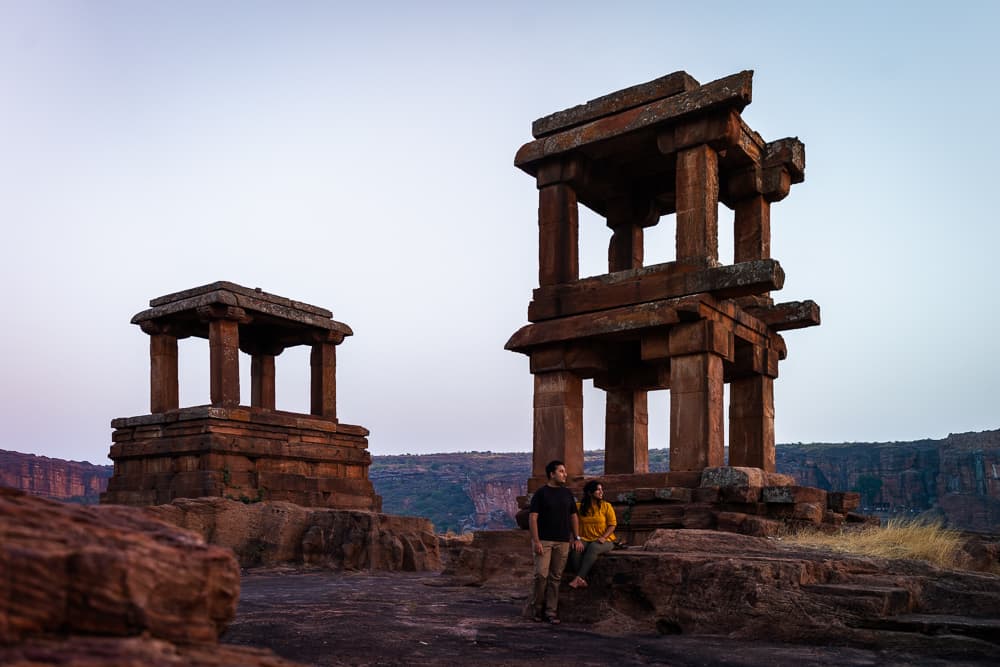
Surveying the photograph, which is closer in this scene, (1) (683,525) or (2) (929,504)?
(1) (683,525)

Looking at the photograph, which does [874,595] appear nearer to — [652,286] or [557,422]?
[652,286]

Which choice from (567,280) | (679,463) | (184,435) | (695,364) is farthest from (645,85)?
(184,435)

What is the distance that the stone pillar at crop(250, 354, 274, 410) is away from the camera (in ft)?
72.6

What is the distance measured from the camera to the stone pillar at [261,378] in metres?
22.1

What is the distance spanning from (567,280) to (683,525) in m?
4.52

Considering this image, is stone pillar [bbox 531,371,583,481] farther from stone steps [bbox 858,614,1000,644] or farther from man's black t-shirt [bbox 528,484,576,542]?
stone steps [bbox 858,614,1000,644]

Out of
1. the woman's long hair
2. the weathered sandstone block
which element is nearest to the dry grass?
the woman's long hair

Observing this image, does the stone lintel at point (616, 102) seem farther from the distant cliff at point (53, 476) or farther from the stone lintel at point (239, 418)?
the distant cliff at point (53, 476)

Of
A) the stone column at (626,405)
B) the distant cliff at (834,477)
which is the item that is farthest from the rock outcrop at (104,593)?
the distant cliff at (834,477)

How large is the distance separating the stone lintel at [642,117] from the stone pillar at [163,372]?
390 inches

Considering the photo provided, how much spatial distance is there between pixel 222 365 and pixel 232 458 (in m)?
1.93

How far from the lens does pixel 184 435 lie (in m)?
17.6

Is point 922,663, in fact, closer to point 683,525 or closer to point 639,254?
point 683,525

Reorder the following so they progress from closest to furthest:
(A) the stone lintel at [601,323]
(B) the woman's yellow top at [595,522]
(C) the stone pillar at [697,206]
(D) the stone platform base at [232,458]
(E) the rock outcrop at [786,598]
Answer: (E) the rock outcrop at [786,598] → (B) the woman's yellow top at [595,522] → (A) the stone lintel at [601,323] → (C) the stone pillar at [697,206] → (D) the stone platform base at [232,458]
